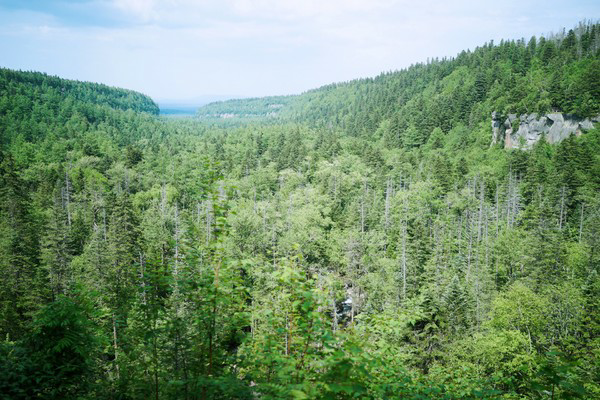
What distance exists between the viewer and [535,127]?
87500mm

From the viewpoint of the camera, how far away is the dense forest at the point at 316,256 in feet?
20.0

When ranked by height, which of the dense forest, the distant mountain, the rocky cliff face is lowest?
the dense forest

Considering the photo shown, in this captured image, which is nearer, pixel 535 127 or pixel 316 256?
pixel 316 256

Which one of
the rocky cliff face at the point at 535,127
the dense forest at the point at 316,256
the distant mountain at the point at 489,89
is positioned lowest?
the dense forest at the point at 316,256

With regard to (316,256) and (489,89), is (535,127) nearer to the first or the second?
(489,89)

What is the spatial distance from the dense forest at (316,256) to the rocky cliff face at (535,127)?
7.58ft

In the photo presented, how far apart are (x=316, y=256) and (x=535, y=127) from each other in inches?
2891

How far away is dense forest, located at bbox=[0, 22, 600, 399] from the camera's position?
Answer: 6.08m

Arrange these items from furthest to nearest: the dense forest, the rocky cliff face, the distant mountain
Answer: the distant mountain < the rocky cliff face < the dense forest

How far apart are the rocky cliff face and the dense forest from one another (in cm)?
231

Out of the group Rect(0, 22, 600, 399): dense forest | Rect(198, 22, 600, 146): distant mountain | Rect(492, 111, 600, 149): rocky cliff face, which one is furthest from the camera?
Rect(198, 22, 600, 146): distant mountain

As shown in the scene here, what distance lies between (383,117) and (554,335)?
12632 cm

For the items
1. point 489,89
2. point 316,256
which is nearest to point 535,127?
point 489,89

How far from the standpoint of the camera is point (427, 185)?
234ft
